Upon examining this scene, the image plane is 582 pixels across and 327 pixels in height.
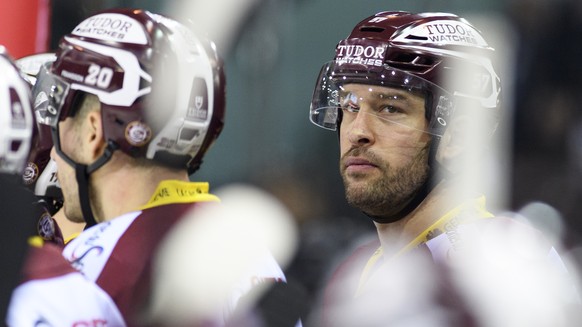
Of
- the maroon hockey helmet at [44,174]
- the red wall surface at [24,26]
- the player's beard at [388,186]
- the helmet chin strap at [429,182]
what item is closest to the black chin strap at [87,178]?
the maroon hockey helmet at [44,174]

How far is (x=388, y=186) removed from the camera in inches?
149

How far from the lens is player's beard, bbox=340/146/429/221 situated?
376 cm

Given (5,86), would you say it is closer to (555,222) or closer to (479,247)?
(479,247)

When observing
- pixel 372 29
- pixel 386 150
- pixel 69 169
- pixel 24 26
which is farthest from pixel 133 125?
pixel 24 26

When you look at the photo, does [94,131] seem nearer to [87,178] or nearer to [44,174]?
[87,178]

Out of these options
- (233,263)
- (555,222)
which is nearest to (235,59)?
(555,222)

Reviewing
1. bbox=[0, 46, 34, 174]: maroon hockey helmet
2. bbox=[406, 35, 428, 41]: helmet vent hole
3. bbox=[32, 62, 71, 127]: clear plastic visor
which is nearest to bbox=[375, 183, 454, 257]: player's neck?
bbox=[406, 35, 428, 41]: helmet vent hole

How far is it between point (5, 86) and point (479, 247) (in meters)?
1.41

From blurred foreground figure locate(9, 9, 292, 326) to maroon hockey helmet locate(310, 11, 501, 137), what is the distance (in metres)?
0.64

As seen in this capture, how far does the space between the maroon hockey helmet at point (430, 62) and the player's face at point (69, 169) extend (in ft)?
3.24

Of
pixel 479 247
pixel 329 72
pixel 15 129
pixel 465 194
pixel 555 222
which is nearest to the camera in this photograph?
pixel 15 129

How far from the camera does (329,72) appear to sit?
13.2 ft

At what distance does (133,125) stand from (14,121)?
21.7 inches

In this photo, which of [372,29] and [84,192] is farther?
[372,29]
